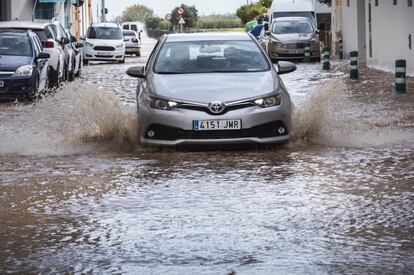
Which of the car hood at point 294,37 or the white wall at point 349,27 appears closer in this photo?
the white wall at point 349,27

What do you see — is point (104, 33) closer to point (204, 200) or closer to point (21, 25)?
point (21, 25)

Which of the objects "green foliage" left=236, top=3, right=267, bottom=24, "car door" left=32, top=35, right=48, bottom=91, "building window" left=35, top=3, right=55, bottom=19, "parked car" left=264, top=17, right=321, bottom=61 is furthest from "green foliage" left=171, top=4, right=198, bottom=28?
"car door" left=32, top=35, right=48, bottom=91

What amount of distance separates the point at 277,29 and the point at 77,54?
46.3ft

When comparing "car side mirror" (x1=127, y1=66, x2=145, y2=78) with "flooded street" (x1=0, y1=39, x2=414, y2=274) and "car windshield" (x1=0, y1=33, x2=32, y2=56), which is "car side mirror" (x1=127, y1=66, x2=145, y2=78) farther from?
"car windshield" (x1=0, y1=33, x2=32, y2=56)

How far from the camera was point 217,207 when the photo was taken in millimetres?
9492

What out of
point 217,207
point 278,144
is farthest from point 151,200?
point 278,144

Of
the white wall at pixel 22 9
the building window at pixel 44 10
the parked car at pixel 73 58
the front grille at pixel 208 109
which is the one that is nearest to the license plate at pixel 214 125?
the front grille at pixel 208 109

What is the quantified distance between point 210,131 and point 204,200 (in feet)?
10.3

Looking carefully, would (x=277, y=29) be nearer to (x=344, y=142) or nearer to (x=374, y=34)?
(x=374, y=34)

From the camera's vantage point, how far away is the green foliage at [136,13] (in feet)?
450

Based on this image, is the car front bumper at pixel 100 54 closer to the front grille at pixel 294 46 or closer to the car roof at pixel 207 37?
the front grille at pixel 294 46

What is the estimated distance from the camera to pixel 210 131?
42.6ft


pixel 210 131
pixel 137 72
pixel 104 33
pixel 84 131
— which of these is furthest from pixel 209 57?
pixel 104 33

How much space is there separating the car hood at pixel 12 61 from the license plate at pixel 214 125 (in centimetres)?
1109
